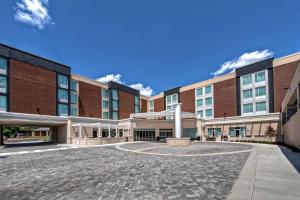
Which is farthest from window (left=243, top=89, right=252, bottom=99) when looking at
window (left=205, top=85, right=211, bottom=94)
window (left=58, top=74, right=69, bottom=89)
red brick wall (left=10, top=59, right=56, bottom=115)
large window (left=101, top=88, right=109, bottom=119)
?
red brick wall (left=10, top=59, right=56, bottom=115)

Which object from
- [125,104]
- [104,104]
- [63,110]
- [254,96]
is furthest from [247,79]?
[63,110]

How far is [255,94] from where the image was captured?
142 feet

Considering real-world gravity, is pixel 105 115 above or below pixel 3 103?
below

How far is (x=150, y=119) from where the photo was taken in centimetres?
4603

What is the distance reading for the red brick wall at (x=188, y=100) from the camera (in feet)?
187

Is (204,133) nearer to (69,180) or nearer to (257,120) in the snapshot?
(257,120)

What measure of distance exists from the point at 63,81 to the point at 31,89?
23.5ft

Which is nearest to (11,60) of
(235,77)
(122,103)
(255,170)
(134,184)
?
(122,103)

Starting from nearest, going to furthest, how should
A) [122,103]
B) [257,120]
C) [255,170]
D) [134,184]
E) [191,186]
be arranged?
[191,186], [134,184], [255,170], [257,120], [122,103]

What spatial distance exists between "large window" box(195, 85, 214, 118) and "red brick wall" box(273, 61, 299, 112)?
14.9m

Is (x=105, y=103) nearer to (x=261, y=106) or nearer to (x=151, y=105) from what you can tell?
(x=151, y=105)

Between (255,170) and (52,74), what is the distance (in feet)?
136

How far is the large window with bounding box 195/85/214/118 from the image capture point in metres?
52.4

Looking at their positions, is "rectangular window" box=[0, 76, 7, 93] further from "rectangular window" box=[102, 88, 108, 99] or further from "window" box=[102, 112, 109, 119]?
"window" box=[102, 112, 109, 119]
